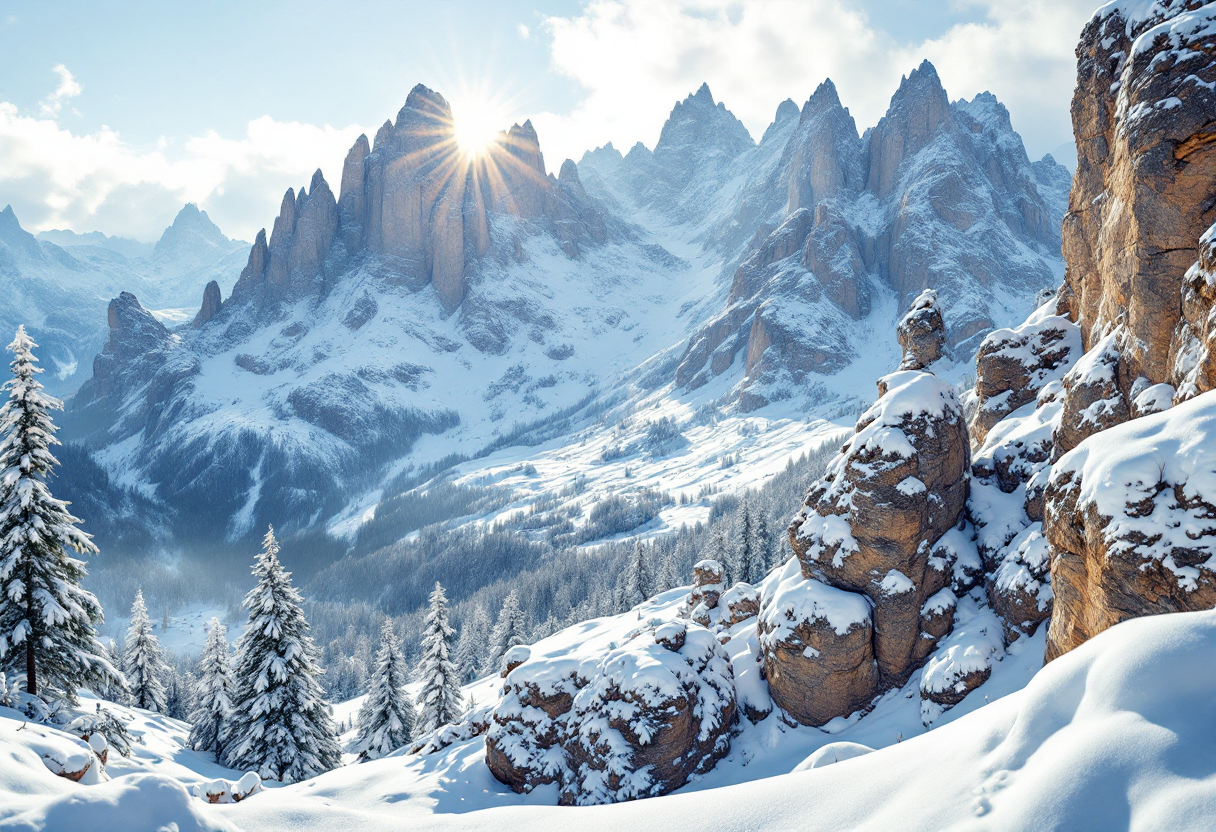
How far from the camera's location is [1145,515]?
37.1 feet

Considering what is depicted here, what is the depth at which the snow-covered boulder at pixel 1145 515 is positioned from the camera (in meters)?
10.6

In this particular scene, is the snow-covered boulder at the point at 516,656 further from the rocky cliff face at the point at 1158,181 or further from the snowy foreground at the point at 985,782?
the rocky cliff face at the point at 1158,181

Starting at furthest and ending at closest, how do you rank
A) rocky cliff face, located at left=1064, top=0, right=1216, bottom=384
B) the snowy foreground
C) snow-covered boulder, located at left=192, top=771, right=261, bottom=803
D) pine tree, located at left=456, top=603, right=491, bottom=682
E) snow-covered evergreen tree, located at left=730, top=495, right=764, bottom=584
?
Result: pine tree, located at left=456, top=603, right=491, bottom=682
snow-covered evergreen tree, located at left=730, top=495, right=764, bottom=584
rocky cliff face, located at left=1064, top=0, right=1216, bottom=384
snow-covered boulder, located at left=192, top=771, right=261, bottom=803
the snowy foreground

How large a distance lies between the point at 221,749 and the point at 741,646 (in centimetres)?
2935

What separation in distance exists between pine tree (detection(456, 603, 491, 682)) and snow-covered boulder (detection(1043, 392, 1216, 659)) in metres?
67.2

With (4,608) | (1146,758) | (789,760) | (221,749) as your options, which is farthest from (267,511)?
(1146,758)

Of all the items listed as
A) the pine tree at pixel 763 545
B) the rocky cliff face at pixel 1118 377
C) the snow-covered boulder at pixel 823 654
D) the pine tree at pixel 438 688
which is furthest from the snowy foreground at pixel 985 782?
the pine tree at pixel 763 545

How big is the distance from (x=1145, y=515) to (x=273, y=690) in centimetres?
3455

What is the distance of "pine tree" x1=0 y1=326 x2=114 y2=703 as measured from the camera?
19500mm

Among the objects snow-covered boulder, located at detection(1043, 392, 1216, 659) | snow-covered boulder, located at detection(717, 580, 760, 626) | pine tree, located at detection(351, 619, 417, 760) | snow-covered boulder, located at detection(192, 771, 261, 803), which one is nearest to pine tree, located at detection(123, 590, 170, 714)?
pine tree, located at detection(351, 619, 417, 760)

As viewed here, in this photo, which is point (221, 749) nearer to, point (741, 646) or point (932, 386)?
point (741, 646)

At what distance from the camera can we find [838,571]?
866 inches

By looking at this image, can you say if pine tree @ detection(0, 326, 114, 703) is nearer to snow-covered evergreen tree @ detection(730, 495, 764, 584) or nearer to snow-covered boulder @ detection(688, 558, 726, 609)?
snow-covered boulder @ detection(688, 558, 726, 609)

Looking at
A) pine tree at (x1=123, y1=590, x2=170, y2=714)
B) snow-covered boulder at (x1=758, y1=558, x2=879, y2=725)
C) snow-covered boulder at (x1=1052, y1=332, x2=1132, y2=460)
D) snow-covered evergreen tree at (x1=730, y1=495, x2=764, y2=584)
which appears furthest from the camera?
snow-covered evergreen tree at (x1=730, y1=495, x2=764, y2=584)
